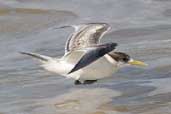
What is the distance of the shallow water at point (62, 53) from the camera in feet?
23.4

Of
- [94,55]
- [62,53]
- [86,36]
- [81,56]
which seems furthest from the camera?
[62,53]

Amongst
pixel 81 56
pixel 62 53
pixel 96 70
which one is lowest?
pixel 62 53

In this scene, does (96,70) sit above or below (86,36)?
below

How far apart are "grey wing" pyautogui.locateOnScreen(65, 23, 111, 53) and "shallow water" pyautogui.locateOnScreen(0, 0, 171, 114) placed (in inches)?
19.7

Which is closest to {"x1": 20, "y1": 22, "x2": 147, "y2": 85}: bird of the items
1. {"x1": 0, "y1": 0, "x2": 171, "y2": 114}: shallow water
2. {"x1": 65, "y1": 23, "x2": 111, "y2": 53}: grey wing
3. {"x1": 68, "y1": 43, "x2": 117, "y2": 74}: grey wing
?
{"x1": 65, "y1": 23, "x2": 111, "y2": 53}: grey wing

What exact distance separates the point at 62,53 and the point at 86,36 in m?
1.91

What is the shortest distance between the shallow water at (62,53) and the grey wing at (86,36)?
0.50 meters

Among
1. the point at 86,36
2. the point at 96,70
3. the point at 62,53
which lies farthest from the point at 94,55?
the point at 62,53

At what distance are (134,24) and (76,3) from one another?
183cm

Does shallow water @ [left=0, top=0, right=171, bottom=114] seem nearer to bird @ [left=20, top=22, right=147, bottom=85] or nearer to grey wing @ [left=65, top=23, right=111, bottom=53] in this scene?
bird @ [left=20, top=22, right=147, bottom=85]

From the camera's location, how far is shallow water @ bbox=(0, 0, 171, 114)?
7.12m

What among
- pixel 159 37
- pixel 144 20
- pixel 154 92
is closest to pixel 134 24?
pixel 144 20

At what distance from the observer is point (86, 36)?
25.5 feet

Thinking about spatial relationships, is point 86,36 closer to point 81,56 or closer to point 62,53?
point 81,56
